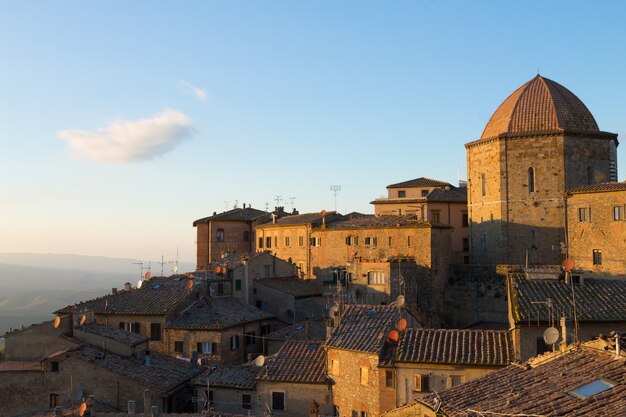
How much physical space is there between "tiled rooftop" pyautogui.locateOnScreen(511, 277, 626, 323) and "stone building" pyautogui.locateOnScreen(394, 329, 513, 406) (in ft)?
5.23

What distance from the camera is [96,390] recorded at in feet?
98.3

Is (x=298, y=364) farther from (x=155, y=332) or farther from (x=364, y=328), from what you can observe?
(x=155, y=332)

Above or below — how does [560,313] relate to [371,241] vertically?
below

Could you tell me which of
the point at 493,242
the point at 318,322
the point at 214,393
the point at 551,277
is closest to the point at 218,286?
the point at 318,322

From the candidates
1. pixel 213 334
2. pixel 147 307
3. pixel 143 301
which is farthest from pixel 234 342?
pixel 143 301

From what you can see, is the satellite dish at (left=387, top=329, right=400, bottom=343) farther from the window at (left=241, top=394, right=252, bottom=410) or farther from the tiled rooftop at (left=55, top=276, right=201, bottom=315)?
the tiled rooftop at (left=55, top=276, right=201, bottom=315)

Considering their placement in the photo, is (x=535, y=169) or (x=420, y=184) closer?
(x=535, y=169)

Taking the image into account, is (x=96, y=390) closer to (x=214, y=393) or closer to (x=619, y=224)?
(x=214, y=393)

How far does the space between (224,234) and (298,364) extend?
129 ft

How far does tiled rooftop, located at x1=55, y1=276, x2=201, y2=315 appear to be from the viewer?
136 feet

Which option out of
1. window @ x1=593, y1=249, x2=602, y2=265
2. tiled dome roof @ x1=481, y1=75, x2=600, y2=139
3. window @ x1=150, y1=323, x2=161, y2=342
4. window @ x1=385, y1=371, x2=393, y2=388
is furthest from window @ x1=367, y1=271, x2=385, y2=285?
window @ x1=385, y1=371, x2=393, y2=388

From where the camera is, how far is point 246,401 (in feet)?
102

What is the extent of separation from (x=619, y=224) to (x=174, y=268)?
36.4m

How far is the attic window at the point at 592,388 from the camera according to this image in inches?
527
